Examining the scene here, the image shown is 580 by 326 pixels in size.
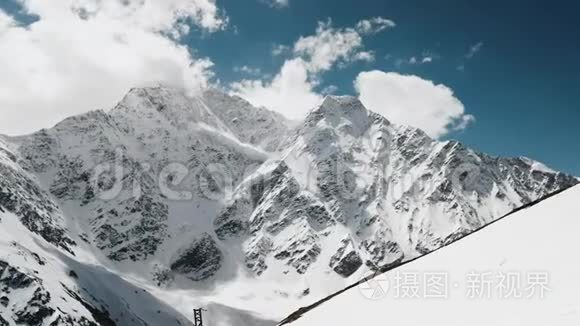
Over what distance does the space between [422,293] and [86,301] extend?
15824 centimetres

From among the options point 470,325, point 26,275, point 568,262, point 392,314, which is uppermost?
point 26,275

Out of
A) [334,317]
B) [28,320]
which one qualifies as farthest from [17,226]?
[334,317]

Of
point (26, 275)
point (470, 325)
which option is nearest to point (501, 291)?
point (470, 325)

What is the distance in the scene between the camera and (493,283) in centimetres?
1086

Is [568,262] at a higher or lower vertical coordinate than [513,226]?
lower

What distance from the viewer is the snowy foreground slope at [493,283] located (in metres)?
9.55

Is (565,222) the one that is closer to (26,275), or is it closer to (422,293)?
(422,293)

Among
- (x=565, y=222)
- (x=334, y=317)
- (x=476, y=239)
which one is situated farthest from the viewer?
(x=476, y=239)

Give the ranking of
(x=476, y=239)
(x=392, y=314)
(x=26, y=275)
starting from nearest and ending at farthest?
(x=392, y=314)
(x=476, y=239)
(x=26, y=275)

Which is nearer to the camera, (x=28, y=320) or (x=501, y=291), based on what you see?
(x=501, y=291)

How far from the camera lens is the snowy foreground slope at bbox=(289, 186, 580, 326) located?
9547 millimetres

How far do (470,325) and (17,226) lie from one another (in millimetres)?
198691

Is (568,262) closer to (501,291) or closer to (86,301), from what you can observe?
(501,291)

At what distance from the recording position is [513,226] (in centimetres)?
1394
